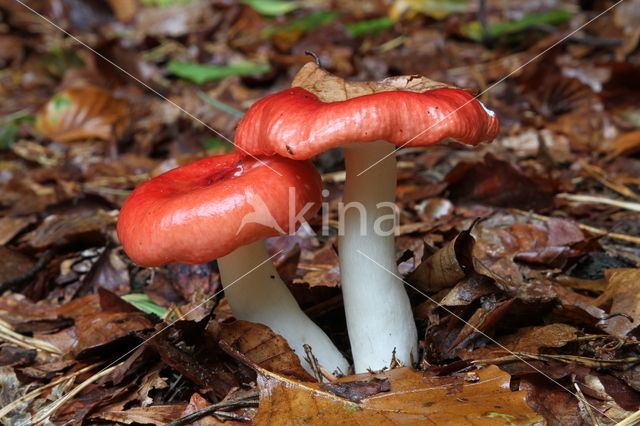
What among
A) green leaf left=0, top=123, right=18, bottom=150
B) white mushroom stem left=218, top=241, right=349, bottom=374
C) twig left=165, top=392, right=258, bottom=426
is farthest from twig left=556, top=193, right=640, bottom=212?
green leaf left=0, top=123, right=18, bottom=150

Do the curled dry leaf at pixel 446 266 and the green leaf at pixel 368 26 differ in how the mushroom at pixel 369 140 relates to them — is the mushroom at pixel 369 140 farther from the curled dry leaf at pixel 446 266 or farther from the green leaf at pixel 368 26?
the green leaf at pixel 368 26

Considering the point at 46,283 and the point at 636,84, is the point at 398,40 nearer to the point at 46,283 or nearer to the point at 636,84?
the point at 636,84

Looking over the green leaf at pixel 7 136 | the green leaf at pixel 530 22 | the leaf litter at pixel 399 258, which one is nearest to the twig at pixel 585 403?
the leaf litter at pixel 399 258

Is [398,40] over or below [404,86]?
below

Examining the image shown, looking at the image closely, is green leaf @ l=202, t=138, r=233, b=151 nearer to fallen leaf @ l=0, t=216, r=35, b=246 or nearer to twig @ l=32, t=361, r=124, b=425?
fallen leaf @ l=0, t=216, r=35, b=246

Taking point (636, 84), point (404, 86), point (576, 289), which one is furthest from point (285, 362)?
point (636, 84)

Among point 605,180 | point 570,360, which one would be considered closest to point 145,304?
point 570,360
